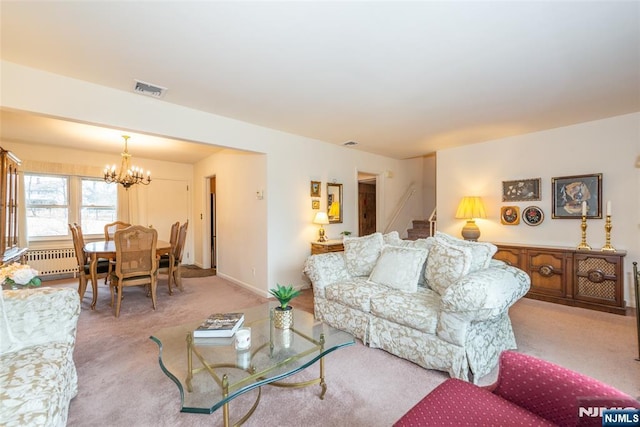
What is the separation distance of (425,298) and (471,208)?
105 inches

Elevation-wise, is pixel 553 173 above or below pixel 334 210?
above

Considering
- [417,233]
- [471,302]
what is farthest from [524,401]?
[417,233]

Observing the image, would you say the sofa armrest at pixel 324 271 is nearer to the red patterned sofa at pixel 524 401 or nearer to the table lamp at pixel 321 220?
the table lamp at pixel 321 220

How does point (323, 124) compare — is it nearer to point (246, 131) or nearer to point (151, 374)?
point (246, 131)

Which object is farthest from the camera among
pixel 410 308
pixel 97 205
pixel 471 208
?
pixel 97 205

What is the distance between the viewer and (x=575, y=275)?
3516 millimetres

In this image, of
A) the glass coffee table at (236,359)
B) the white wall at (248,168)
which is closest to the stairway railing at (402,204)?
the white wall at (248,168)

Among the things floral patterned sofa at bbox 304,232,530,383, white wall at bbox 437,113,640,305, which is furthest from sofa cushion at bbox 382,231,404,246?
white wall at bbox 437,113,640,305

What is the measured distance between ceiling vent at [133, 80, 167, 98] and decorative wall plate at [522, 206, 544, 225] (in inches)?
196

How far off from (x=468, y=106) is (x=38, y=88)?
4.15 meters

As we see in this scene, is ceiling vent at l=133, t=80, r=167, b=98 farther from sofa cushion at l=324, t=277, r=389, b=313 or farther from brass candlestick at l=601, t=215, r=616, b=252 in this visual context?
brass candlestick at l=601, t=215, r=616, b=252

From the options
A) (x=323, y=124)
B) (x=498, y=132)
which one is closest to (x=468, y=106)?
(x=498, y=132)

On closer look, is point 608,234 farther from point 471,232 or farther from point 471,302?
point 471,302

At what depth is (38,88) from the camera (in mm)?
2389
